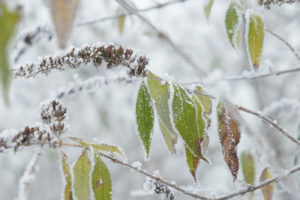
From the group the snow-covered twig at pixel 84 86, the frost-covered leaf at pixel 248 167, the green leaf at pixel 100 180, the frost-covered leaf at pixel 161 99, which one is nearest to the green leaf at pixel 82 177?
the green leaf at pixel 100 180

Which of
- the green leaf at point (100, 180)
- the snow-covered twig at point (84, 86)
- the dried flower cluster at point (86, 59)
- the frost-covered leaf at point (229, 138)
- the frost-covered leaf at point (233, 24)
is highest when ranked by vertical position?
the frost-covered leaf at point (233, 24)

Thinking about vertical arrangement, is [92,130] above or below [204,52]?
below

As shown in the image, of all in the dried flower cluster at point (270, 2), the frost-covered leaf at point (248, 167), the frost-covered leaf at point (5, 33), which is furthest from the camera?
the frost-covered leaf at point (248, 167)

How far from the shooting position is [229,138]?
0.59 meters

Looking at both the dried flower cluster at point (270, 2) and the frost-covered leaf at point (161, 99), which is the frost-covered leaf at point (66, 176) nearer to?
the frost-covered leaf at point (161, 99)

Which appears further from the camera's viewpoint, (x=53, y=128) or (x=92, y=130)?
(x=92, y=130)

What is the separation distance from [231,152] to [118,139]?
3.11m

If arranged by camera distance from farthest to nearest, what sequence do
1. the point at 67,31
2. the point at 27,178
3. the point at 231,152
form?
the point at 231,152 < the point at 27,178 < the point at 67,31

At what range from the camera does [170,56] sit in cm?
371

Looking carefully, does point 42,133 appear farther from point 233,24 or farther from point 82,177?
point 233,24

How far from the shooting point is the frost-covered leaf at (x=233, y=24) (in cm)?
77

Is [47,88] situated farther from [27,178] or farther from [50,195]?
[27,178]

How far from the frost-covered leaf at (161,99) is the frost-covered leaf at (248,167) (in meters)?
0.46

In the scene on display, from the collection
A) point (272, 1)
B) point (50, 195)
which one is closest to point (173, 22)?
Answer: point (50, 195)
